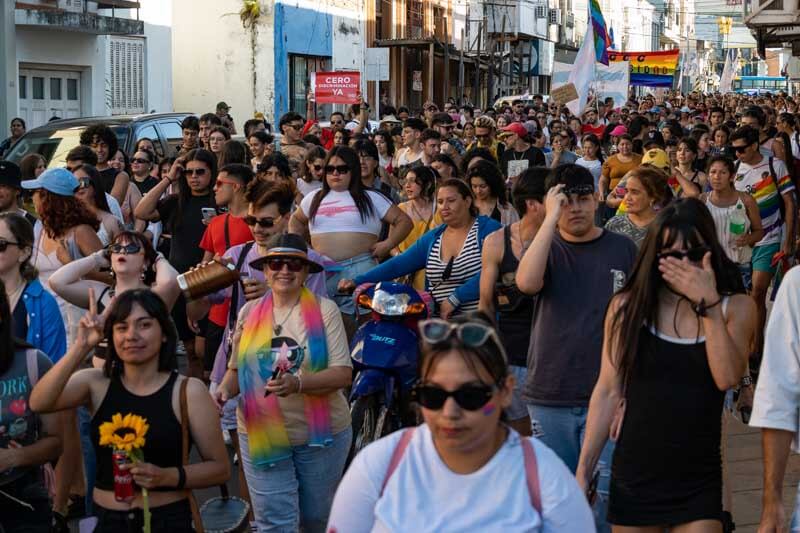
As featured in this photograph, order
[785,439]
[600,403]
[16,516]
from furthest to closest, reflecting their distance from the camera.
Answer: [16,516] → [600,403] → [785,439]

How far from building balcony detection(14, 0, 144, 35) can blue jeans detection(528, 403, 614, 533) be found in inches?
861

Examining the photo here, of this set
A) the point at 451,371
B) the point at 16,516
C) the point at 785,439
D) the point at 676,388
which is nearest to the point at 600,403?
the point at 676,388

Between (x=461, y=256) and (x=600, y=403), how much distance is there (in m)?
2.97

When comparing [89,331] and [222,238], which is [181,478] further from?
[222,238]

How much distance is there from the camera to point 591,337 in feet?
18.5

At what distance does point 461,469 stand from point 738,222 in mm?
7518

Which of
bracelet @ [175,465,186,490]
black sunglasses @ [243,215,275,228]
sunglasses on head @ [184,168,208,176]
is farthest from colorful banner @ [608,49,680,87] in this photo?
bracelet @ [175,465,186,490]

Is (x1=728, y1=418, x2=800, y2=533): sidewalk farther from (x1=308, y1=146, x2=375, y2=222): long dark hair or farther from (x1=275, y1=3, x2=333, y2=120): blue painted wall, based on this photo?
(x1=275, y1=3, x2=333, y2=120): blue painted wall

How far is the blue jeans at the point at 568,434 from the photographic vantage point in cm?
564

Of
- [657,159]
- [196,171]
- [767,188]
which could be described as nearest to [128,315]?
[196,171]

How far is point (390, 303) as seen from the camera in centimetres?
726

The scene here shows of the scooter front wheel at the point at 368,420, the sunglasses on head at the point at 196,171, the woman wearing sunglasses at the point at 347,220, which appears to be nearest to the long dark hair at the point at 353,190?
the woman wearing sunglasses at the point at 347,220

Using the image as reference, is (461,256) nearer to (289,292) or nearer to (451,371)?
(289,292)

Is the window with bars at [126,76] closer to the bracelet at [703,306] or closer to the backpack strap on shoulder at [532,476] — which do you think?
the bracelet at [703,306]
